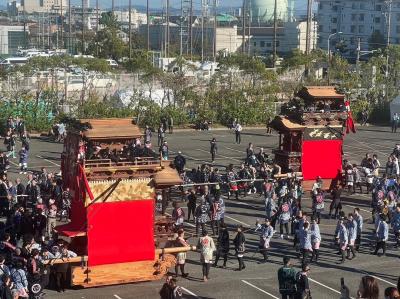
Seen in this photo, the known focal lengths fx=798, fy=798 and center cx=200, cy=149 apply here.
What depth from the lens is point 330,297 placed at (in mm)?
19344

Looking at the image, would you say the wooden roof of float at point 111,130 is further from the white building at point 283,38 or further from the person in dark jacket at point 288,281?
the white building at point 283,38

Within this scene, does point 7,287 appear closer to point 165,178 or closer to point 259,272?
point 165,178

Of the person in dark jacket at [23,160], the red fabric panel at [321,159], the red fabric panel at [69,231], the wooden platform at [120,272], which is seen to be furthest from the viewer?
the person in dark jacket at [23,160]

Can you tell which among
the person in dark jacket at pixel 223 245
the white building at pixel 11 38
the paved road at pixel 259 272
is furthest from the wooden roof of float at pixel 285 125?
the white building at pixel 11 38

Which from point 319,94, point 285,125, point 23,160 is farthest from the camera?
point 23,160

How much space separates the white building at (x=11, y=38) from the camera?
150 metres

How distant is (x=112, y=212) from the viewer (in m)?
20.4

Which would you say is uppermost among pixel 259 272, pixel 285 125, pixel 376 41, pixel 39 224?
pixel 376 41

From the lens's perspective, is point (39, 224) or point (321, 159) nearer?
point (39, 224)

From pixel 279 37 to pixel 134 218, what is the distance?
12541cm

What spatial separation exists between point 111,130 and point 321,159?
1452 cm

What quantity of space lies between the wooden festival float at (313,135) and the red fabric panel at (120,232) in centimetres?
1315

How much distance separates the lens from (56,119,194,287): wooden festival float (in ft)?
65.8

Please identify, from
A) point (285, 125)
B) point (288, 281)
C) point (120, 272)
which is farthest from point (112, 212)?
point (285, 125)
